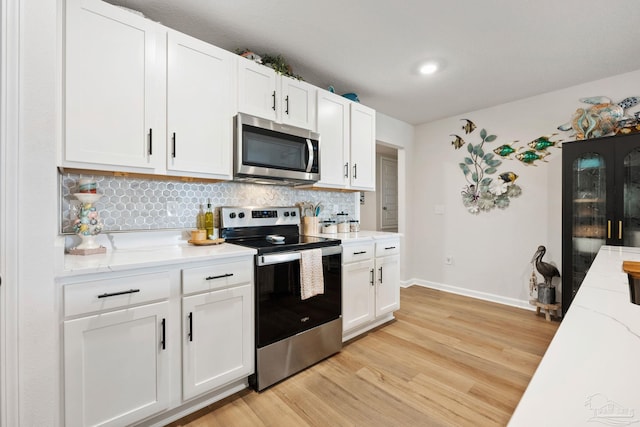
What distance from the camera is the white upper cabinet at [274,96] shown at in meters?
2.08

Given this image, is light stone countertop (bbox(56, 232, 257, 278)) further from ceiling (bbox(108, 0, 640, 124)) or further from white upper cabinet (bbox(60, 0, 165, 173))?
ceiling (bbox(108, 0, 640, 124))

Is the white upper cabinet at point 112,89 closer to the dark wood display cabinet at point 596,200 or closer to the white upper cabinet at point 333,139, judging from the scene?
the white upper cabinet at point 333,139

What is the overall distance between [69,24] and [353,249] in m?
2.22

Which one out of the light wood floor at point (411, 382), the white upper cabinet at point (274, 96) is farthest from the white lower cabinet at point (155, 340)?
the white upper cabinet at point (274, 96)

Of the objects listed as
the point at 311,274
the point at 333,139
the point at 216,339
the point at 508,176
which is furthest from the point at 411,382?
the point at 508,176

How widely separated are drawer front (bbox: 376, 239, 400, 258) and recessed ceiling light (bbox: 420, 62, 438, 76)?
1.60m

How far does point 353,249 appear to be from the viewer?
8.09ft

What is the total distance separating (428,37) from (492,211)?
2364 mm

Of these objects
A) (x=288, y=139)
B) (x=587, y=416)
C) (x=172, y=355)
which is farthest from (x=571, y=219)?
(x=172, y=355)

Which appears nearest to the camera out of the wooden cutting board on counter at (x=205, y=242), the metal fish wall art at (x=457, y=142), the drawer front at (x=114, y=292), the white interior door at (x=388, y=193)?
the drawer front at (x=114, y=292)

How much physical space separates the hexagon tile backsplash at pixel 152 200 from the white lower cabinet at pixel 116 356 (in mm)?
624

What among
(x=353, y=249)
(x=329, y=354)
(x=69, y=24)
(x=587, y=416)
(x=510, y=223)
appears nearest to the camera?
(x=587, y=416)

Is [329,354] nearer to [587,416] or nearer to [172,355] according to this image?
[172,355]

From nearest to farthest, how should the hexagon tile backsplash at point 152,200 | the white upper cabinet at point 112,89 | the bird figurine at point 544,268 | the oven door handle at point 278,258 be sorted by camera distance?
the white upper cabinet at point 112,89
the hexagon tile backsplash at point 152,200
the oven door handle at point 278,258
the bird figurine at point 544,268
